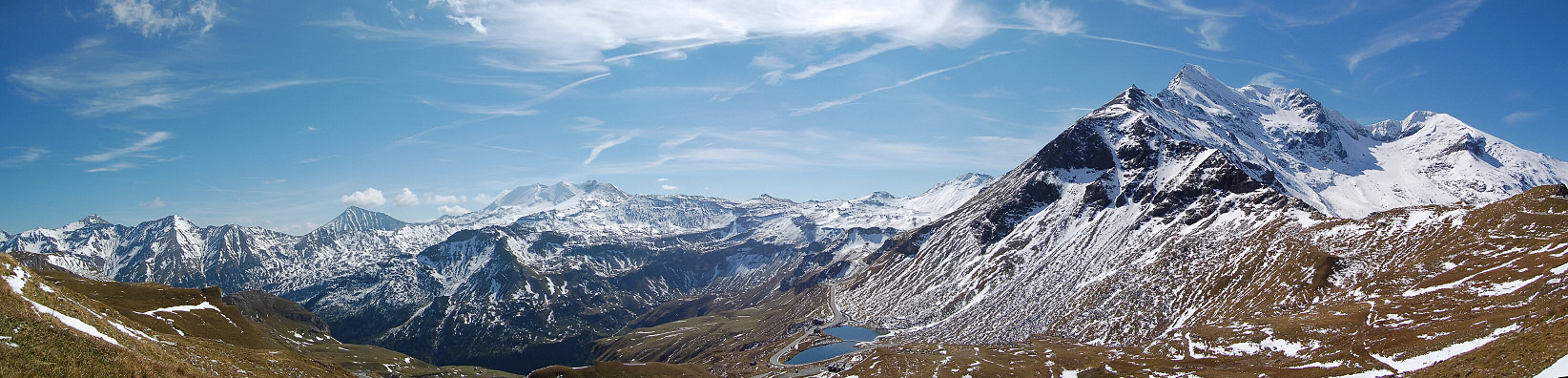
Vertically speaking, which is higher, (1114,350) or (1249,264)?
(1249,264)

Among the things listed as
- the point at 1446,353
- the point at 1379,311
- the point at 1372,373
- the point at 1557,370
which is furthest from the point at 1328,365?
the point at 1557,370

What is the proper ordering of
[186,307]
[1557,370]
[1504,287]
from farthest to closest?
1. [186,307]
2. [1504,287]
3. [1557,370]

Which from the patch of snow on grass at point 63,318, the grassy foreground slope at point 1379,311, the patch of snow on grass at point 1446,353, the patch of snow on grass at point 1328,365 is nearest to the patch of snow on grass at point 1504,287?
the grassy foreground slope at point 1379,311

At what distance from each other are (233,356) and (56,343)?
1111 inches

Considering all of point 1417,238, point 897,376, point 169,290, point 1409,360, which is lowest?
point 897,376

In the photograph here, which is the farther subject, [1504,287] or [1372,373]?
[1504,287]

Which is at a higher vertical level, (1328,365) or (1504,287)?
(1504,287)

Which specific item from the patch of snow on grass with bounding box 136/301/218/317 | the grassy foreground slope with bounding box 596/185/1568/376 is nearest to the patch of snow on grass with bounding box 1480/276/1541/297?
the grassy foreground slope with bounding box 596/185/1568/376

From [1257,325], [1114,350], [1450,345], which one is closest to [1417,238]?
[1257,325]

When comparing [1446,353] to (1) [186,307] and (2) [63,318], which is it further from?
(1) [186,307]

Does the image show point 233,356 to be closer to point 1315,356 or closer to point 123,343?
point 123,343

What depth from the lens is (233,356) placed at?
225 ft

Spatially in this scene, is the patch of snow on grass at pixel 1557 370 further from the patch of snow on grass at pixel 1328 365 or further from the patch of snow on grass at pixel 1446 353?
the patch of snow on grass at pixel 1328 365

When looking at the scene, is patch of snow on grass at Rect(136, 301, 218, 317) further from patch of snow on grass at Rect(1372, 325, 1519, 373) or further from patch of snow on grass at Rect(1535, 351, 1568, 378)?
patch of snow on grass at Rect(1372, 325, 1519, 373)
